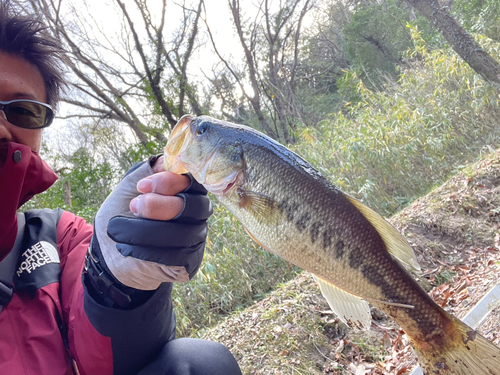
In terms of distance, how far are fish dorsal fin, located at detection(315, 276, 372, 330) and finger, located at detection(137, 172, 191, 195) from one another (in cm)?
64

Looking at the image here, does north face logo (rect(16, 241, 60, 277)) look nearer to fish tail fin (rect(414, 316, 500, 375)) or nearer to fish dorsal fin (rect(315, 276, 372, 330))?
fish dorsal fin (rect(315, 276, 372, 330))

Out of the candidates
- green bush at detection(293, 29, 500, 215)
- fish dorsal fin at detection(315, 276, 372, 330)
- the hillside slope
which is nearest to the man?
fish dorsal fin at detection(315, 276, 372, 330)

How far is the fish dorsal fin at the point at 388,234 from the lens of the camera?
1.08 m

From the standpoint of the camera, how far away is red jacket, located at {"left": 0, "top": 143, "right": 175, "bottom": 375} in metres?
1.32

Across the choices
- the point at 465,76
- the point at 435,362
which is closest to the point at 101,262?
the point at 435,362

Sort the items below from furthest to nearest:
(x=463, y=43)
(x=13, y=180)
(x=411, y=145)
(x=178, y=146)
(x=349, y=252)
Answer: (x=463, y=43) → (x=411, y=145) → (x=13, y=180) → (x=178, y=146) → (x=349, y=252)

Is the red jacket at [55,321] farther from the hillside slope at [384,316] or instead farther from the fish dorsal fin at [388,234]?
the hillside slope at [384,316]

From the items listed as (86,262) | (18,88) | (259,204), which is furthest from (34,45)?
(259,204)

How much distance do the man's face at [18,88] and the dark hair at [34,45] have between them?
4cm

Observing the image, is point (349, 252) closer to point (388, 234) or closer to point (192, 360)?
point (388, 234)

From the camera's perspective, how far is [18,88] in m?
1.64

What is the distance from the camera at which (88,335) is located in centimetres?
136

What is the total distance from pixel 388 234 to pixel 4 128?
1891 mm

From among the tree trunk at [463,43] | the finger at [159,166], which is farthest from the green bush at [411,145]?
the finger at [159,166]
